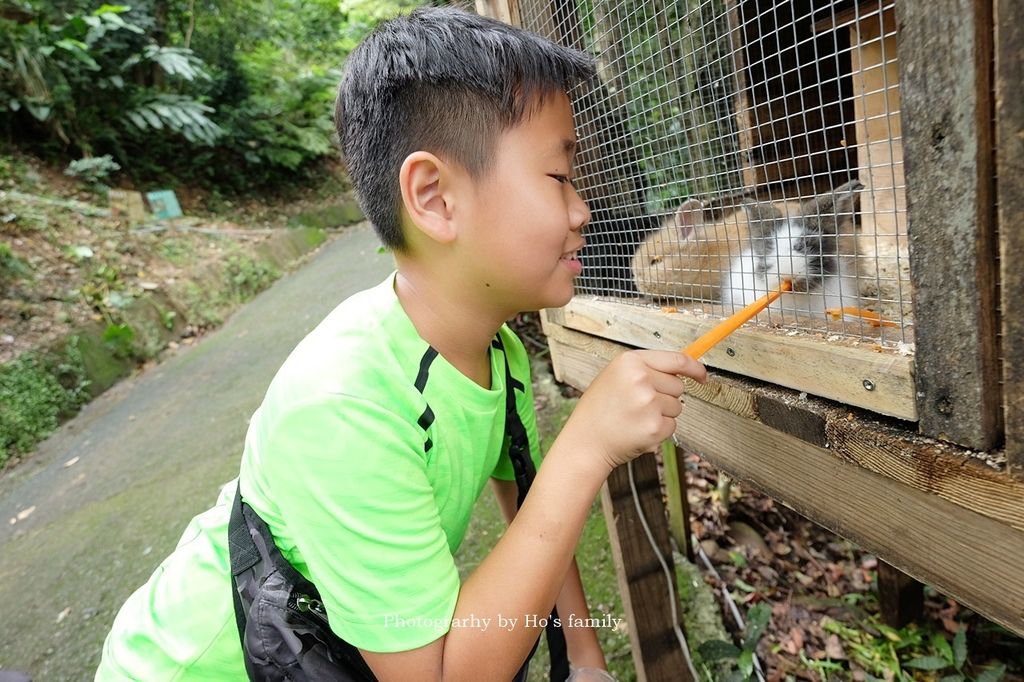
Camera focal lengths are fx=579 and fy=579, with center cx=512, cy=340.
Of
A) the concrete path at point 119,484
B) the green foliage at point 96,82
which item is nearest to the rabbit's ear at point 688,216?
the concrete path at point 119,484

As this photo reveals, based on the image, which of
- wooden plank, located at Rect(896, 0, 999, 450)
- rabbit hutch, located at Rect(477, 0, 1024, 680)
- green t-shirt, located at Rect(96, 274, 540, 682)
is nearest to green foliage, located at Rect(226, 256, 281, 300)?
rabbit hutch, located at Rect(477, 0, 1024, 680)

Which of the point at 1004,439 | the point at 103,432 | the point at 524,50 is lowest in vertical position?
the point at 103,432

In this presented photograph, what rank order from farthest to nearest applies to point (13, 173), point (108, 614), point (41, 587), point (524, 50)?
point (13, 173)
point (41, 587)
point (108, 614)
point (524, 50)

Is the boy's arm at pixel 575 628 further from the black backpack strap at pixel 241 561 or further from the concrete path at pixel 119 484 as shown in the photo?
the concrete path at pixel 119 484

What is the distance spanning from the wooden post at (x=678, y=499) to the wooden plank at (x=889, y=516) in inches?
57.4

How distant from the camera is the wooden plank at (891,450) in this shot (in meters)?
0.66

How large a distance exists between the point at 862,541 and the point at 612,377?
46 cm

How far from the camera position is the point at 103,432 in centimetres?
491

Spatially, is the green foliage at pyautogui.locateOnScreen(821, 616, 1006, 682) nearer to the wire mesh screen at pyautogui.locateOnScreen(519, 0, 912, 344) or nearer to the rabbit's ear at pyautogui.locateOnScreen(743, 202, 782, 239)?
the wire mesh screen at pyautogui.locateOnScreen(519, 0, 912, 344)

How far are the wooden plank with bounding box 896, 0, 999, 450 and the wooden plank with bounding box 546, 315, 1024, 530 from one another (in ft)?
0.11

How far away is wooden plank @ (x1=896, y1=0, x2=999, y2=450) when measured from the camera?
59 cm

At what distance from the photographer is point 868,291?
138cm

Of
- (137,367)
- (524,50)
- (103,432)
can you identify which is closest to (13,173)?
(137,367)

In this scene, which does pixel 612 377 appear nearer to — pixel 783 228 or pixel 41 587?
pixel 783 228
